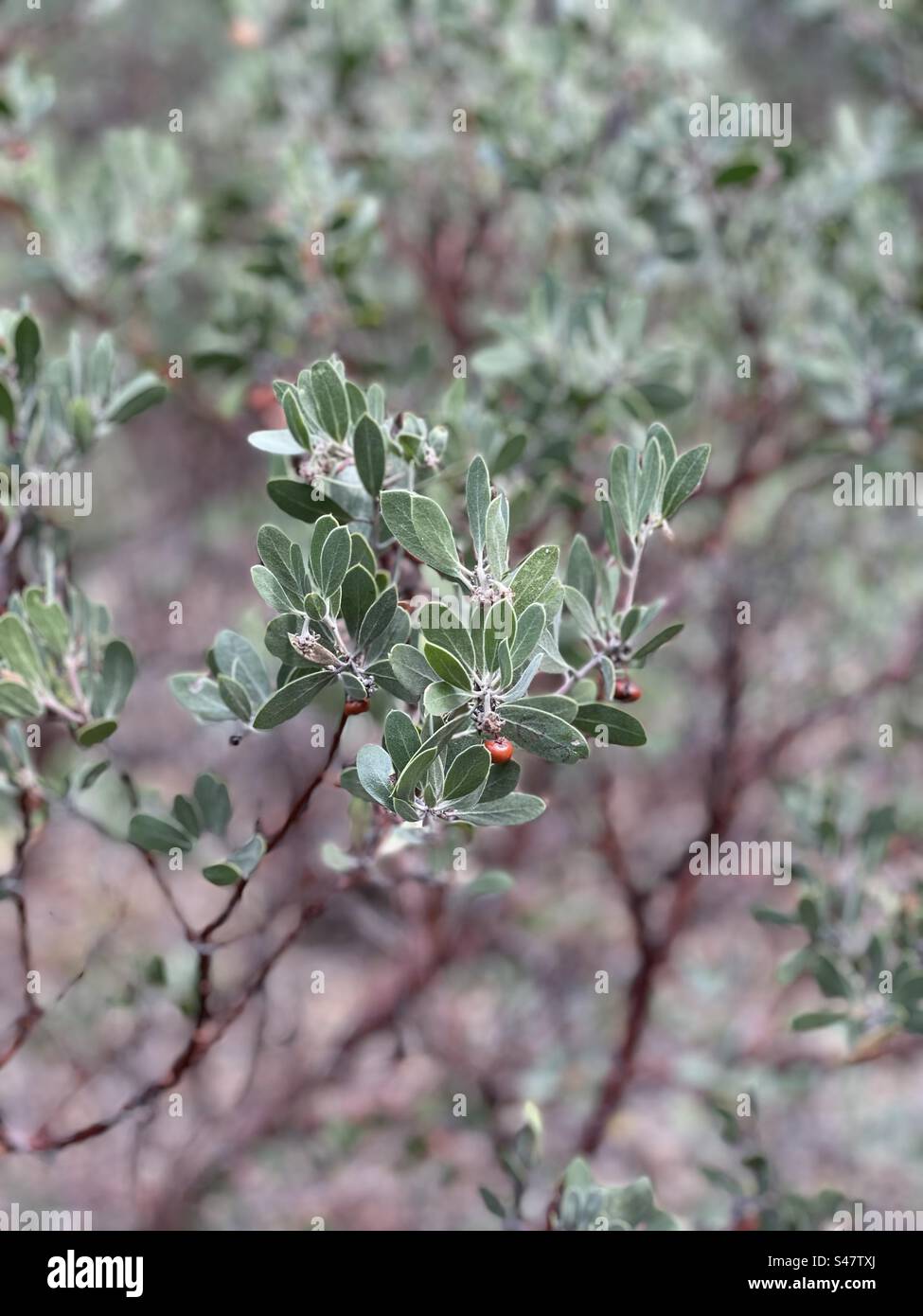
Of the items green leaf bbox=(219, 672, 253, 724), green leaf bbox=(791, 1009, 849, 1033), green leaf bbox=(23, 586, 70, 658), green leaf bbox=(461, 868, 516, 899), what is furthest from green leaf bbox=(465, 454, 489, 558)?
green leaf bbox=(791, 1009, 849, 1033)

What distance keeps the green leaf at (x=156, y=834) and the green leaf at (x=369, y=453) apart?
0.47 metres

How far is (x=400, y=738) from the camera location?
38.7 inches

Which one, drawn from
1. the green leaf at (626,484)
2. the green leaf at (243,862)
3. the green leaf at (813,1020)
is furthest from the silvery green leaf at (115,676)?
the green leaf at (813,1020)

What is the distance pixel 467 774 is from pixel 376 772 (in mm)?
89

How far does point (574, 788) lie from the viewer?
314 cm

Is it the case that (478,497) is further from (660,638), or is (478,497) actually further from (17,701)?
(17,701)

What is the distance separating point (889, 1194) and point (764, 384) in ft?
6.84

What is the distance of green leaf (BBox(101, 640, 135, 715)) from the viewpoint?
1.27m

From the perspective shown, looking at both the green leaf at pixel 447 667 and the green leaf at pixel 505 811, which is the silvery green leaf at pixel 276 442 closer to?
the green leaf at pixel 447 667

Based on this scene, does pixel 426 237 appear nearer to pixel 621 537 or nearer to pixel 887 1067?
pixel 621 537

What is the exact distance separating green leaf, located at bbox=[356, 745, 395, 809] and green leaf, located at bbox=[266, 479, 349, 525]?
0.29 m

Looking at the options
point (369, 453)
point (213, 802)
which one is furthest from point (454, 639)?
point (213, 802)

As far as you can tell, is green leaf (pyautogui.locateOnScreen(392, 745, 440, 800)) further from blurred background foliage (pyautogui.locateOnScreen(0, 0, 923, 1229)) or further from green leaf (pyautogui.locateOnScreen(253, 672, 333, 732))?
blurred background foliage (pyautogui.locateOnScreen(0, 0, 923, 1229))
